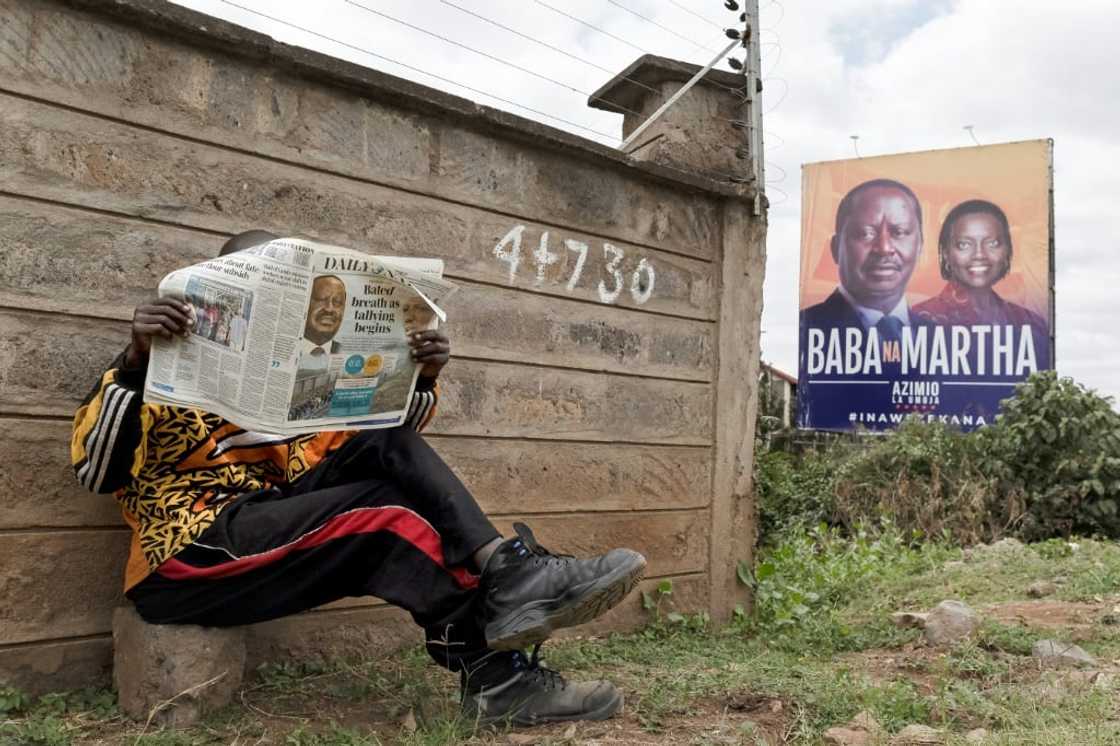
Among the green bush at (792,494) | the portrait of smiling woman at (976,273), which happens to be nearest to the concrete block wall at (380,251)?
the green bush at (792,494)

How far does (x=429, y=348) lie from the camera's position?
2.78 meters

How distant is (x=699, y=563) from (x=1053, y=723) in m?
1.87

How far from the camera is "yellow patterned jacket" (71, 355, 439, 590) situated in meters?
2.49

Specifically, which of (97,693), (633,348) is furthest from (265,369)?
(633,348)

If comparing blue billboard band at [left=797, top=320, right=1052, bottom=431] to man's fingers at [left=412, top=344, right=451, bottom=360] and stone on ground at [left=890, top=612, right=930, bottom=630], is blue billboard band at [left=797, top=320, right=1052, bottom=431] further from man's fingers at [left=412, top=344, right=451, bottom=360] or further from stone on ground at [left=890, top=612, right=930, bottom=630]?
man's fingers at [left=412, top=344, right=451, bottom=360]

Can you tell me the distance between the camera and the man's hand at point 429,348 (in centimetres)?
277

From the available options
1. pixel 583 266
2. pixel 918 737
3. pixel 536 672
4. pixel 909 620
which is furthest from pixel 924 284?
pixel 536 672

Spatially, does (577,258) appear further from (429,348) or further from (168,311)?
(168,311)

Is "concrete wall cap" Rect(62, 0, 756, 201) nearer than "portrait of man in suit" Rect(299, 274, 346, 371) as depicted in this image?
No

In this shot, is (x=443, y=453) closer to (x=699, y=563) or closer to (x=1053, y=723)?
(x=699, y=563)

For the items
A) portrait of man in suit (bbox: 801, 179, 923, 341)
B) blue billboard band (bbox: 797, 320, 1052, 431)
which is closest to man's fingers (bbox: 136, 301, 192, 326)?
blue billboard band (bbox: 797, 320, 1052, 431)

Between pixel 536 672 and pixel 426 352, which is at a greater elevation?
pixel 426 352

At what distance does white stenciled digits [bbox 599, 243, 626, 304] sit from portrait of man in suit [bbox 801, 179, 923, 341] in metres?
11.9

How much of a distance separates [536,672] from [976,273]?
13591 mm
